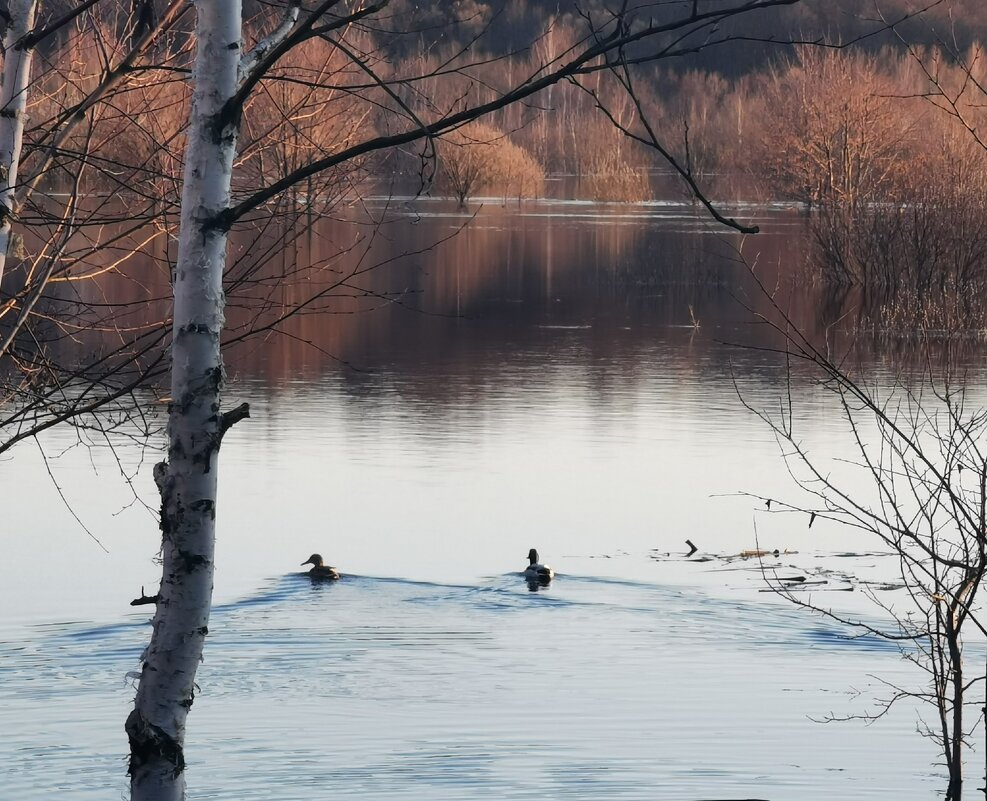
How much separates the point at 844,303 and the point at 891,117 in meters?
9.91

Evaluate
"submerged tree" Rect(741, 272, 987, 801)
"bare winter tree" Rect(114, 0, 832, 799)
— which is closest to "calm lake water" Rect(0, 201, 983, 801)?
"submerged tree" Rect(741, 272, 987, 801)

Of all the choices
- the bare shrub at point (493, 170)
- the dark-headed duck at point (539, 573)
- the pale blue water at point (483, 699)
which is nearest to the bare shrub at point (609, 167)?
the bare shrub at point (493, 170)

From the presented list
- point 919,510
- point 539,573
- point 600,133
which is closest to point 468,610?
point 539,573

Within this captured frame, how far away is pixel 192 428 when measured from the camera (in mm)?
4293

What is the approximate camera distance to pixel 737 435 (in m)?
15.5

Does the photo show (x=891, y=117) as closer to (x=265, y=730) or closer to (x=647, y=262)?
(x=647, y=262)

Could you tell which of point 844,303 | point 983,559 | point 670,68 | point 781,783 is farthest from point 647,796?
point 670,68

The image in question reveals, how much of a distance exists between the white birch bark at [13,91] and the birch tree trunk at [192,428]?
3.47 ft

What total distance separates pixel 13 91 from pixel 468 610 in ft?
17.9

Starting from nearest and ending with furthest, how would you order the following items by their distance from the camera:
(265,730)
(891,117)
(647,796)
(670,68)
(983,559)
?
(983,559), (647,796), (265,730), (891,117), (670,68)

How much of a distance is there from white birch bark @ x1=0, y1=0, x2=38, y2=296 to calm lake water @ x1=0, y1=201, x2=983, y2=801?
123 cm

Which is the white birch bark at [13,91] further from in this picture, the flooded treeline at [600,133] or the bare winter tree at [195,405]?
the bare winter tree at [195,405]

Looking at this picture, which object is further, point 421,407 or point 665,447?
point 421,407

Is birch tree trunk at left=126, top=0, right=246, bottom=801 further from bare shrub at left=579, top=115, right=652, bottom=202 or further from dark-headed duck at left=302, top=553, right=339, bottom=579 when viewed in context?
bare shrub at left=579, top=115, right=652, bottom=202
